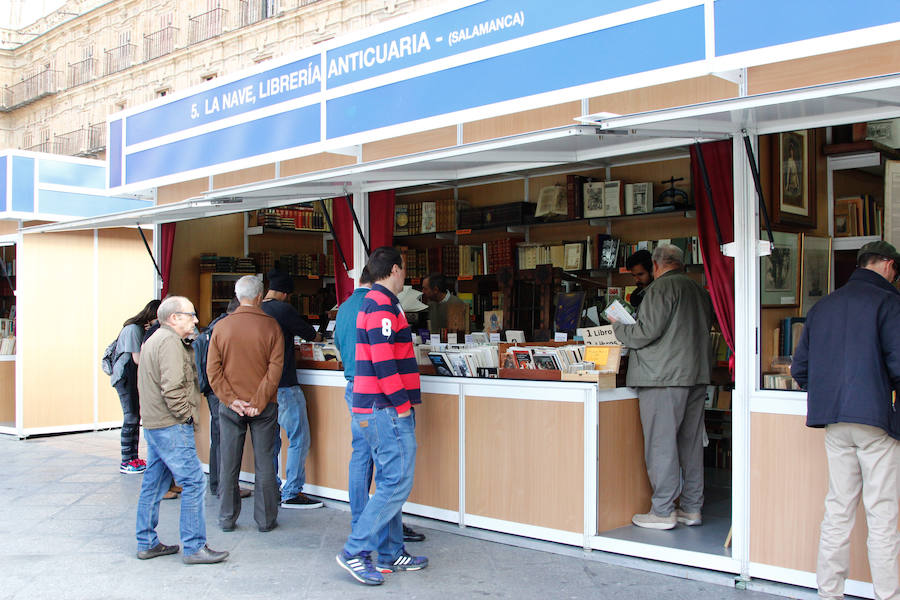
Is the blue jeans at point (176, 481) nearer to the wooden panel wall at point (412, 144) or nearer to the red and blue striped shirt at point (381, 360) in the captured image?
the red and blue striped shirt at point (381, 360)

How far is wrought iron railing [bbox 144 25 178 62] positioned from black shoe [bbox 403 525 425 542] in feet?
103

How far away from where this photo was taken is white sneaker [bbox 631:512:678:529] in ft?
16.0

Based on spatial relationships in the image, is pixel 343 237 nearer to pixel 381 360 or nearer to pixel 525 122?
pixel 525 122

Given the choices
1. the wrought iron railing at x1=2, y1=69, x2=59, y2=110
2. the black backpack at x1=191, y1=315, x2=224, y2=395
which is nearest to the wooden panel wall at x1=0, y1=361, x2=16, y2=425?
the black backpack at x1=191, y1=315, x2=224, y2=395

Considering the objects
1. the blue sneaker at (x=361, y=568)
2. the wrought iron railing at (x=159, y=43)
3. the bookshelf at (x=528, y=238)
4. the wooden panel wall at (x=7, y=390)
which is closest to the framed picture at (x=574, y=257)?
the bookshelf at (x=528, y=238)

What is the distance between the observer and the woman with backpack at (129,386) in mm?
7121

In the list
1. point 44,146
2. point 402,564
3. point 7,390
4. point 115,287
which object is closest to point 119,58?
point 44,146

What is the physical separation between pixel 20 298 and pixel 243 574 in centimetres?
627

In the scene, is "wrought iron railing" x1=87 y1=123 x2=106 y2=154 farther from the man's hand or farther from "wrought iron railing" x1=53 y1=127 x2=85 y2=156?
the man's hand

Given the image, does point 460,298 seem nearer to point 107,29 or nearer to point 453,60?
point 453,60

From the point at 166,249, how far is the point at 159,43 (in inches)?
1095

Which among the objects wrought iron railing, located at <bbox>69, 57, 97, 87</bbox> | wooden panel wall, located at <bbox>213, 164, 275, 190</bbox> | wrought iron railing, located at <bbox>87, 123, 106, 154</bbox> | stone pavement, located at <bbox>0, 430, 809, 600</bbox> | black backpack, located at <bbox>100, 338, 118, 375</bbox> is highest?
wrought iron railing, located at <bbox>69, 57, 97, 87</bbox>

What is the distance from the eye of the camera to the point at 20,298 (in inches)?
369

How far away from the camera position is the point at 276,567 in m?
4.63
